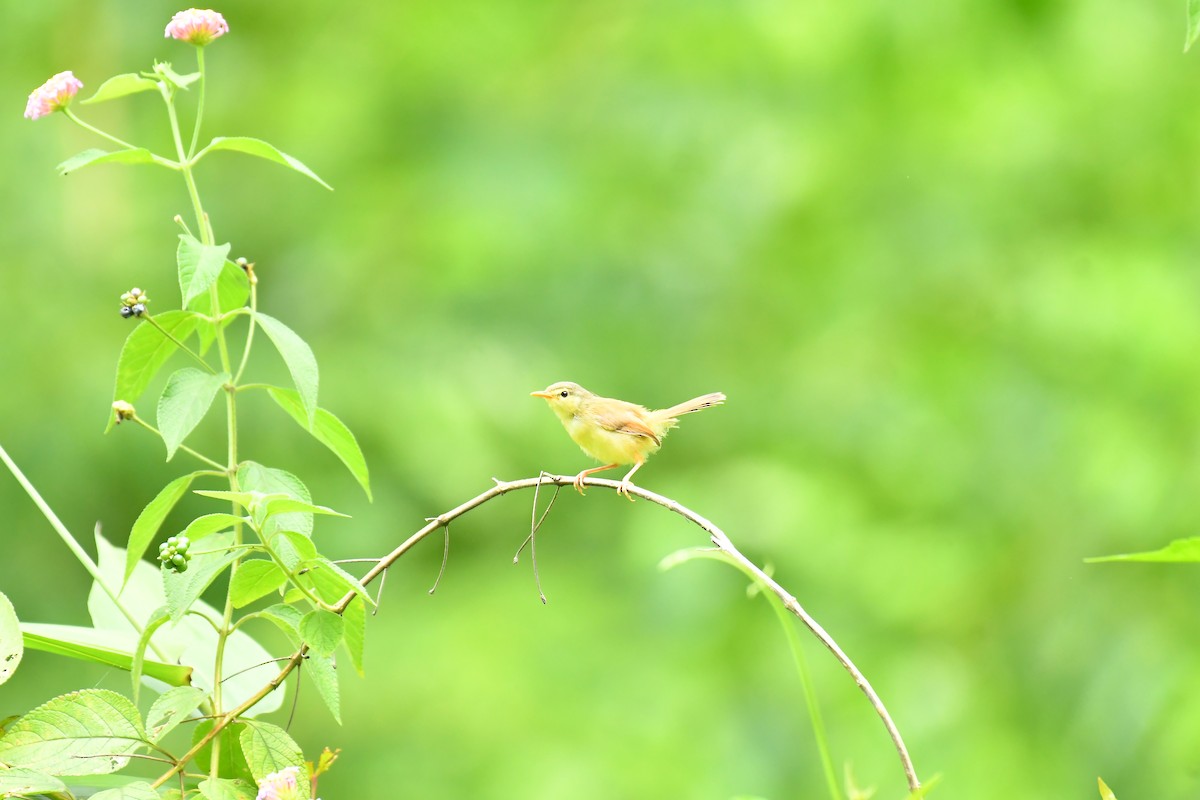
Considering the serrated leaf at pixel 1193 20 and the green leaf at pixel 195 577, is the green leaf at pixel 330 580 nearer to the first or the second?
the green leaf at pixel 195 577

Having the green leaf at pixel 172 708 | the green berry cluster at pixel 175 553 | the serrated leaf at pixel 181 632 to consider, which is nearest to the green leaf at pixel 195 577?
the green berry cluster at pixel 175 553

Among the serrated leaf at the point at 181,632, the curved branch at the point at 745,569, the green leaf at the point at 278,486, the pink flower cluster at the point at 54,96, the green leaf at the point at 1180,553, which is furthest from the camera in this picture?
the serrated leaf at the point at 181,632

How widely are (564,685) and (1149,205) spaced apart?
9.45 feet

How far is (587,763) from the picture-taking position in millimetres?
4562

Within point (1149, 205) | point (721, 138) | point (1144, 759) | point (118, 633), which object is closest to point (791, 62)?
point (721, 138)

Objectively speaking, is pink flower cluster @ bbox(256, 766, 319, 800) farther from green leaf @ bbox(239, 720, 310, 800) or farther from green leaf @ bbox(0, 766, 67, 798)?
green leaf @ bbox(0, 766, 67, 798)

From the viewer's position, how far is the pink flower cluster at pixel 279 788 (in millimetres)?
1243

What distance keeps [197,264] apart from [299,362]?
13 centimetres

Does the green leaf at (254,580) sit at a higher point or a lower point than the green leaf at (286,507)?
lower

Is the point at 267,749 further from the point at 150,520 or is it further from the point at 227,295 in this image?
the point at 227,295

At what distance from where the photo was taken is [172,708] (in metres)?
1.35

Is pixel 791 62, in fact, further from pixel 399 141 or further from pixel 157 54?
pixel 157 54

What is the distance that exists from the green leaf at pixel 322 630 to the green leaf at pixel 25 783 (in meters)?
0.26

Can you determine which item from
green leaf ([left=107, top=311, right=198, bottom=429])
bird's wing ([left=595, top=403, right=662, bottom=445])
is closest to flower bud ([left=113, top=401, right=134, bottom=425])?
green leaf ([left=107, top=311, right=198, bottom=429])
